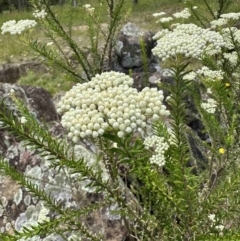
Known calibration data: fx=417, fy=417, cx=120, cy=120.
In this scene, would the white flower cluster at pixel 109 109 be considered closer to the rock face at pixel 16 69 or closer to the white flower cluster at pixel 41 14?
the white flower cluster at pixel 41 14

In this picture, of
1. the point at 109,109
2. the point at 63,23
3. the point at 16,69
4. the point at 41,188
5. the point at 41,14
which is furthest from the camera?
the point at 16,69

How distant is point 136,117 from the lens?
1630 millimetres

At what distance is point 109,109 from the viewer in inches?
66.6

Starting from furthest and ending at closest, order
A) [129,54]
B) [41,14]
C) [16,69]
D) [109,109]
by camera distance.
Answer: [16,69] → [129,54] → [41,14] → [109,109]

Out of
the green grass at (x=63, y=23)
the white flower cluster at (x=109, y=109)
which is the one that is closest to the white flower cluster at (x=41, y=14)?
the green grass at (x=63, y=23)

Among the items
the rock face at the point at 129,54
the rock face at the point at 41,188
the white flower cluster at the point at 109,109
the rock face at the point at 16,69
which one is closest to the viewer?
the white flower cluster at the point at 109,109

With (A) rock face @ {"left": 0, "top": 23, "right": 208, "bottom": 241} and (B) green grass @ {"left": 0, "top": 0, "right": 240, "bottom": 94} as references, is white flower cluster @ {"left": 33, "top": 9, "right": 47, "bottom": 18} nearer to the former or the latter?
(B) green grass @ {"left": 0, "top": 0, "right": 240, "bottom": 94}

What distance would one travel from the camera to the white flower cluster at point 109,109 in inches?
62.2

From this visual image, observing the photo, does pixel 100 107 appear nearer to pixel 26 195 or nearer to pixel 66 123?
pixel 66 123

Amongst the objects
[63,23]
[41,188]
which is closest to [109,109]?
[41,188]

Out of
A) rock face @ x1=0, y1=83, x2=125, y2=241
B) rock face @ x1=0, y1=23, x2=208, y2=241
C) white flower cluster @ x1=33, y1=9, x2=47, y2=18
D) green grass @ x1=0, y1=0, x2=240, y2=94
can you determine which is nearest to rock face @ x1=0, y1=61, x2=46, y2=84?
green grass @ x1=0, y1=0, x2=240, y2=94

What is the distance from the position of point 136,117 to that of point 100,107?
0.15 metres

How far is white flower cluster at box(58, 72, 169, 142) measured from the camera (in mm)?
1579

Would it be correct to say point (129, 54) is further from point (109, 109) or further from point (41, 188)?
point (109, 109)
